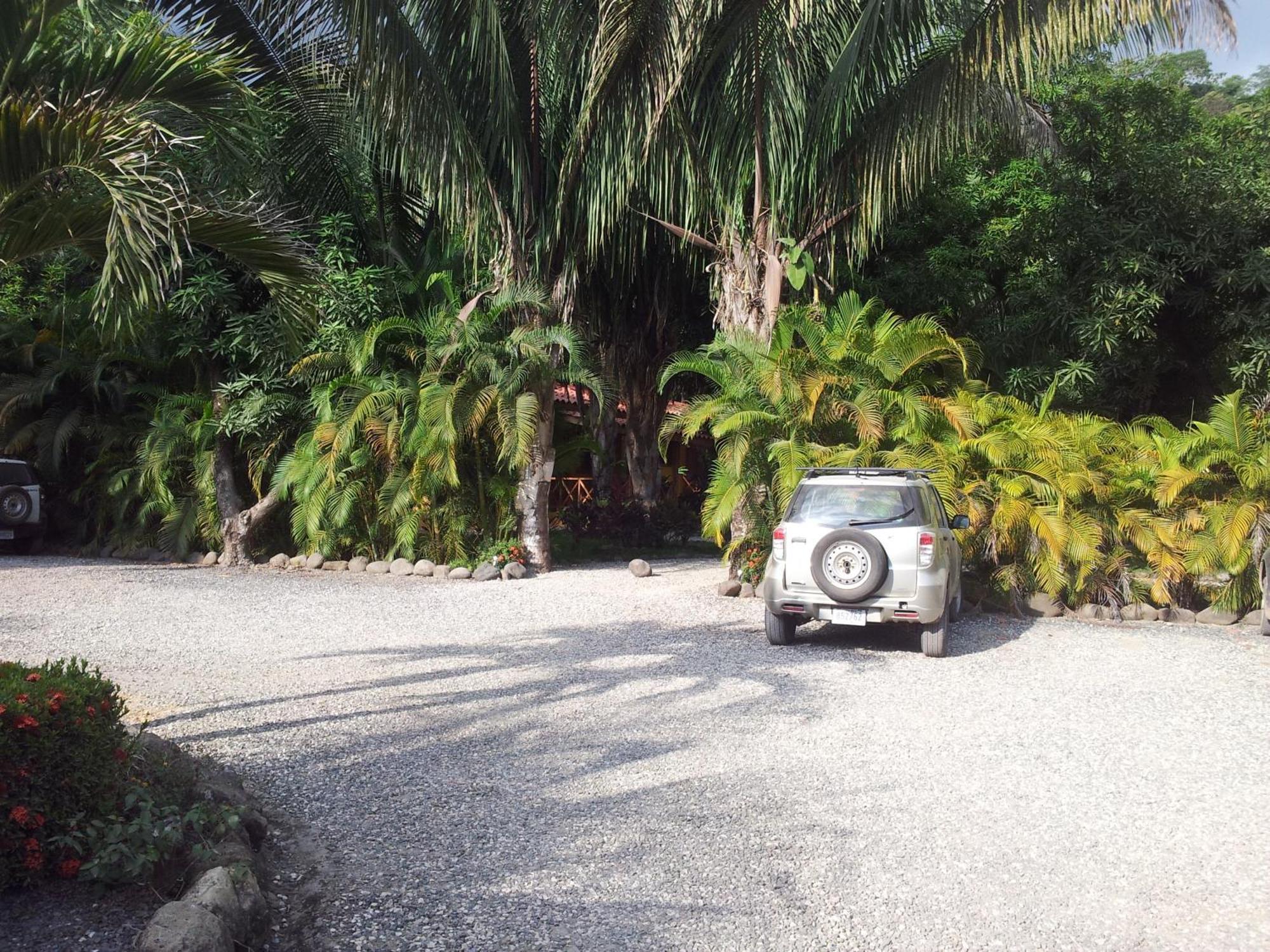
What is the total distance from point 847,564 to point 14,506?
14.4m

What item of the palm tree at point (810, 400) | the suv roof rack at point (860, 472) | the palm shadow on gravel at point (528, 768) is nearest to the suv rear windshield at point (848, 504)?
the suv roof rack at point (860, 472)

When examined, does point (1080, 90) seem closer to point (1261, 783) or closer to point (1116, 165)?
point (1116, 165)

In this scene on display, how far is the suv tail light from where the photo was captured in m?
9.09

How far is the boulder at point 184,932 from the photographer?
3.14 m

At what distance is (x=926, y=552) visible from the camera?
29.8 feet

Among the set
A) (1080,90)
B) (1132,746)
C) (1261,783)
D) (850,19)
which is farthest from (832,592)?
(1080,90)

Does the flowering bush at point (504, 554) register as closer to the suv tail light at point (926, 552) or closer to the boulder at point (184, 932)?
the suv tail light at point (926, 552)

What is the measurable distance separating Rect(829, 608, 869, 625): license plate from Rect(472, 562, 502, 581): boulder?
6.64m

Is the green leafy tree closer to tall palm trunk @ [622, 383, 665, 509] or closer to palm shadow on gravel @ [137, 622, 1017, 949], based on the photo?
tall palm trunk @ [622, 383, 665, 509]

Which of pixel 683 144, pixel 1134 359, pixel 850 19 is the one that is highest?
pixel 850 19

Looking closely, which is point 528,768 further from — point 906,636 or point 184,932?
point 906,636

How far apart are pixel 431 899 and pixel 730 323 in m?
11.3

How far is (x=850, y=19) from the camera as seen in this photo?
1405cm

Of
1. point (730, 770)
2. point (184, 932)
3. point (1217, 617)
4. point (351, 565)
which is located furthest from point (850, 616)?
point (351, 565)
